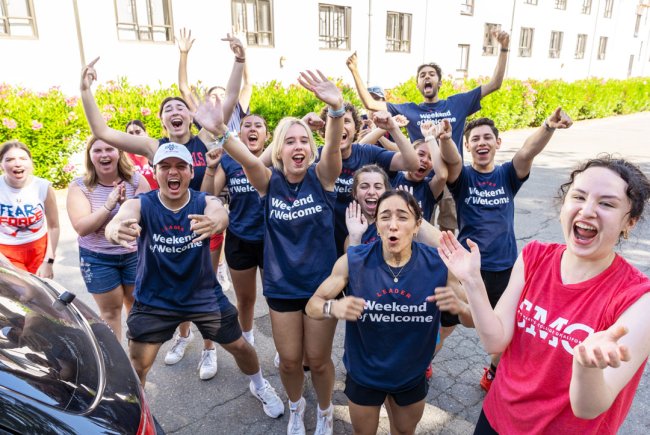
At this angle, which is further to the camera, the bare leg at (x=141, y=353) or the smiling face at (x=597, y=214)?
the bare leg at (x=141, y=353)

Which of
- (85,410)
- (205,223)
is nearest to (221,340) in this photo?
(205,223)

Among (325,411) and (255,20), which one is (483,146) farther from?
(255,20)

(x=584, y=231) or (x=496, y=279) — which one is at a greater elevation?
(x=584, y=231)

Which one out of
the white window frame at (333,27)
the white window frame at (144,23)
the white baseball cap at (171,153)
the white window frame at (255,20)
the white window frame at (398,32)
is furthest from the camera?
the white window frame at (398,32)

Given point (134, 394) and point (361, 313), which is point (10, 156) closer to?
point (134, 394)

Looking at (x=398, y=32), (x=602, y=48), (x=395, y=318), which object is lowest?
(x=395, y=318)

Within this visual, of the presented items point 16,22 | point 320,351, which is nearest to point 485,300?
point 320,351

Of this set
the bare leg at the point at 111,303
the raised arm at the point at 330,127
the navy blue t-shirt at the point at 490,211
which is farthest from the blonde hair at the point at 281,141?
the bare leg at the point at 111,303

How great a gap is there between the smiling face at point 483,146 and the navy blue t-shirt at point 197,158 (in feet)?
7.38

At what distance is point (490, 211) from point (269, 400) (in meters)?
2.14

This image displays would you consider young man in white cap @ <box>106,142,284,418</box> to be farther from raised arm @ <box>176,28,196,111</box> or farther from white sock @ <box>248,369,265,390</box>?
raised arm @ <box>176,28,196,111</box>

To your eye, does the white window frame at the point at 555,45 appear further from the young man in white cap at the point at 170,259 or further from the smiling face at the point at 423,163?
the young man in white cap at the point at 170,259

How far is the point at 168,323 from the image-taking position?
9.55 ft

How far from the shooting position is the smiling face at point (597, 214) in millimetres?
1608
